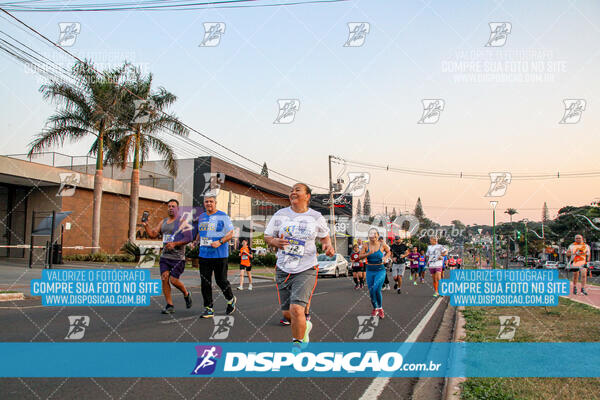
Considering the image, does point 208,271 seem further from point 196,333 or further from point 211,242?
point 196,333

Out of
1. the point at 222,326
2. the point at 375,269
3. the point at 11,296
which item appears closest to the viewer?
the point at 222,326

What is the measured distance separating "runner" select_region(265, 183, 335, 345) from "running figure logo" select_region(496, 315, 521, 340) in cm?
334

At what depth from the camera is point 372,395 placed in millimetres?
4230

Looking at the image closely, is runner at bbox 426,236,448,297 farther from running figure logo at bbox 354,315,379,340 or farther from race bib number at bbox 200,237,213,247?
race bib number at bbox 200,237,213,247

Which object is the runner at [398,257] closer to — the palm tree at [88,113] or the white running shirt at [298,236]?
the white running shirt at [298,236]

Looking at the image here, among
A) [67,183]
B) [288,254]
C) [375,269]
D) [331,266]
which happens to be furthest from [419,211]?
[288,254]

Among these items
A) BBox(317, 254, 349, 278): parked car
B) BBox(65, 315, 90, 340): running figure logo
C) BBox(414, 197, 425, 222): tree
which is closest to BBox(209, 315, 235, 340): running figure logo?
BBox(65, 315, 90, 340): running figure logo

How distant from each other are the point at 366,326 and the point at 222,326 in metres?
2.34

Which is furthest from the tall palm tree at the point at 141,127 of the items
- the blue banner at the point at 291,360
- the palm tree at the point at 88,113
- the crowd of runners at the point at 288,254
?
the blue banner at the point at 291,360

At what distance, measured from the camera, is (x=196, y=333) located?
6613 mm

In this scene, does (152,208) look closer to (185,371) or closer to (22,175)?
(22,175)

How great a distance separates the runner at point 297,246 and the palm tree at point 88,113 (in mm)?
21550

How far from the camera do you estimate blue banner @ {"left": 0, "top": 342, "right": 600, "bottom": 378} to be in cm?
479

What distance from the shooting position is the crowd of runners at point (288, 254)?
519 centimetres
